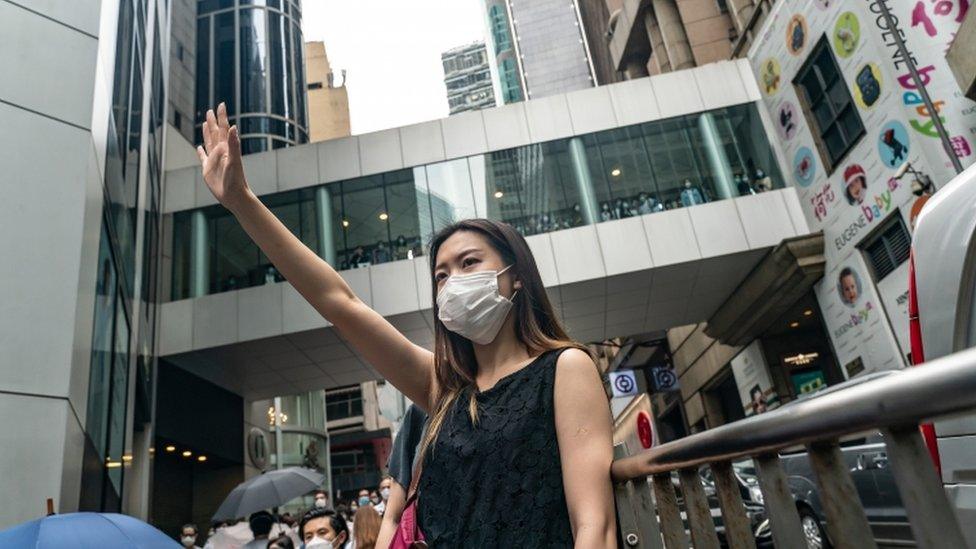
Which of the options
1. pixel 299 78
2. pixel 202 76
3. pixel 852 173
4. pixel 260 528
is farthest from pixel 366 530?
pixel 299 78

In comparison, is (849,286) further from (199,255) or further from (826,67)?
(199,255)

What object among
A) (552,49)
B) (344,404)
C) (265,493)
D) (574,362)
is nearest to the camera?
(574,362)

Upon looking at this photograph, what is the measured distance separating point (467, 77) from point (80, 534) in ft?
518

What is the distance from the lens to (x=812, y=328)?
19.4 metres

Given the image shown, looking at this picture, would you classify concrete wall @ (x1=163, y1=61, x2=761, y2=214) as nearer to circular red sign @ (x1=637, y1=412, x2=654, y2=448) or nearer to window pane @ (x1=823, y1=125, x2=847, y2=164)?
window pane @ (x1=823, y1=125, x2=847, y2=164)

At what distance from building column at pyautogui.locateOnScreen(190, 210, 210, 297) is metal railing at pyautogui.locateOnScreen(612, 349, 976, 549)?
59.3 feet

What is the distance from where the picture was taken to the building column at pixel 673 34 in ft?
84.3

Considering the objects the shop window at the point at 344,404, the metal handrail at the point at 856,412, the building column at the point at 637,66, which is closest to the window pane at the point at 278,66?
the building column at the point at 637,66

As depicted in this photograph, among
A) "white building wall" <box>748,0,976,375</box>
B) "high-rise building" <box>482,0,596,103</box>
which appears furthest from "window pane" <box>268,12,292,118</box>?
"high-rise building" <box>482,0,596,103</box>

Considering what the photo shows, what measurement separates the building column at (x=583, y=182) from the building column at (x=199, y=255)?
402 inches

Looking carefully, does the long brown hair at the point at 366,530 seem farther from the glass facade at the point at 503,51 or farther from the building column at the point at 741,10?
the glass facade at the point at 503,51

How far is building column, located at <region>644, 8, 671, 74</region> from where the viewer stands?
27.9 meters

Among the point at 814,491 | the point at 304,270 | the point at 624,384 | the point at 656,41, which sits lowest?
the point at 814,491

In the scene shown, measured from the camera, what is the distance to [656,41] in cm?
2850
